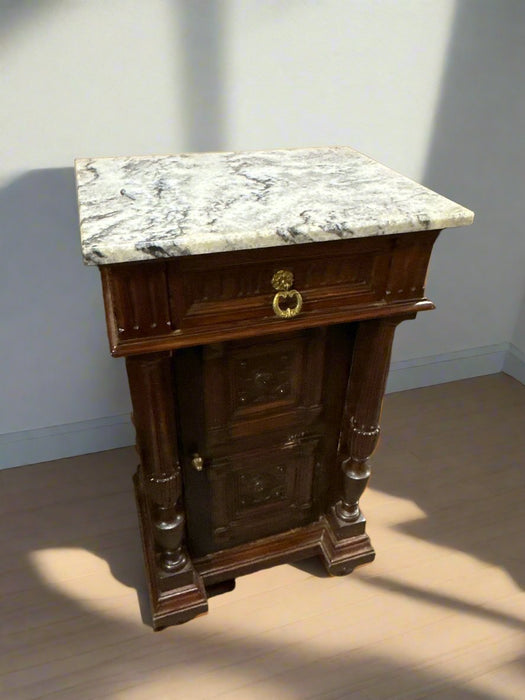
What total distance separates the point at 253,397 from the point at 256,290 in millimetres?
303

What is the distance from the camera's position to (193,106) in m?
1.47

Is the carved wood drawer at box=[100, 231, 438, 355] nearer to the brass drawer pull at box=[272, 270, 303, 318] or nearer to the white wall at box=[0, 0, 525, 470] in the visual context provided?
the brass drawer pull at box=[272, 270, 303, 318]

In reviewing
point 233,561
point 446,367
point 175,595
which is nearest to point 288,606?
point 233,561

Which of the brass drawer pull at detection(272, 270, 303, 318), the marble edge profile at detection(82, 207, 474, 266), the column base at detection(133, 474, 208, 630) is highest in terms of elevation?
the marble edge profile at detection(82, 207, 474, 266)

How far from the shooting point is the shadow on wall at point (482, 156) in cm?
166

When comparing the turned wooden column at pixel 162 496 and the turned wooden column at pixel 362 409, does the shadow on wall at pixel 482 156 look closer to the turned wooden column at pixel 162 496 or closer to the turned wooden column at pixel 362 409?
the turned wooden column at pixel 362 409

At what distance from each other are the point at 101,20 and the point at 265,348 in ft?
2.92

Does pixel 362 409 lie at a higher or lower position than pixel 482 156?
lower

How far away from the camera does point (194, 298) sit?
3.15 ft

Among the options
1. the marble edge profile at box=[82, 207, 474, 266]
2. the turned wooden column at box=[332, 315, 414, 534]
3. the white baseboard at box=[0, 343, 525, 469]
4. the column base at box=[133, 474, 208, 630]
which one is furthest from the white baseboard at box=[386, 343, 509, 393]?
the marble edge profile at box=[82, 207, 474, 266]

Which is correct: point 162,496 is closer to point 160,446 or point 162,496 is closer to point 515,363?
point 160,446

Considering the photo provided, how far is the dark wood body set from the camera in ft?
3.14

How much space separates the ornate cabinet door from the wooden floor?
22 cm

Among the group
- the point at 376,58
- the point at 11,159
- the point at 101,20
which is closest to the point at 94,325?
the point at 11,159
